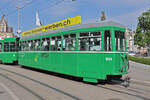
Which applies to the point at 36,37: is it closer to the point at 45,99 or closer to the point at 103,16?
the point at 45,99

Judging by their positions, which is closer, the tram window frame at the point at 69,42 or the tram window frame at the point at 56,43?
the tram window frame at the point at 69,42

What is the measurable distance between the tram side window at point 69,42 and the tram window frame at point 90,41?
49cm

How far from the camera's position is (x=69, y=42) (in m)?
9.80

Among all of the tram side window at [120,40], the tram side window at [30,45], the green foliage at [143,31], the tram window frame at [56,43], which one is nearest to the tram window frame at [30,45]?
the tram side window at [30,45]

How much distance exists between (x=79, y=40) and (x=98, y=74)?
76.5 inches

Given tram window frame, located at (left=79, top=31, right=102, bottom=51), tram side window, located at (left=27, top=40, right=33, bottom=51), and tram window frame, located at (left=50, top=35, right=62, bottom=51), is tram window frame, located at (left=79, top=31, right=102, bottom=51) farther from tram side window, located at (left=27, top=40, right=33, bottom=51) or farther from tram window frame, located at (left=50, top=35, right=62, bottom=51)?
tram side window, located at (left=27, top=40, right=33, bottom=51)

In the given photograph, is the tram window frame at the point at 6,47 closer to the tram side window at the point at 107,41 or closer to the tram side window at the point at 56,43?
the tram side window at the point at 56,43

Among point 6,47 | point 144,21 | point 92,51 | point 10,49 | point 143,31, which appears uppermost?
point 144,21

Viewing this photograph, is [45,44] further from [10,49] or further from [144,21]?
[144,21]

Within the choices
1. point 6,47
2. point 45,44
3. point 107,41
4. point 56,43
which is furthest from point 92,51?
point 6,47

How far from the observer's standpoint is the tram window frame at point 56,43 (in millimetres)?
10586

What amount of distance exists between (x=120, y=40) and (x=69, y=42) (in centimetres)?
264

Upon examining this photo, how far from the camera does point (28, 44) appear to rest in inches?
593

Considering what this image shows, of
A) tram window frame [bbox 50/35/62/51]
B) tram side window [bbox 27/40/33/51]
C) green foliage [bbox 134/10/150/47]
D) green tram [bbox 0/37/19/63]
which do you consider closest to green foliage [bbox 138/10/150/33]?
green foliage [bbox 134/10/150/47]
